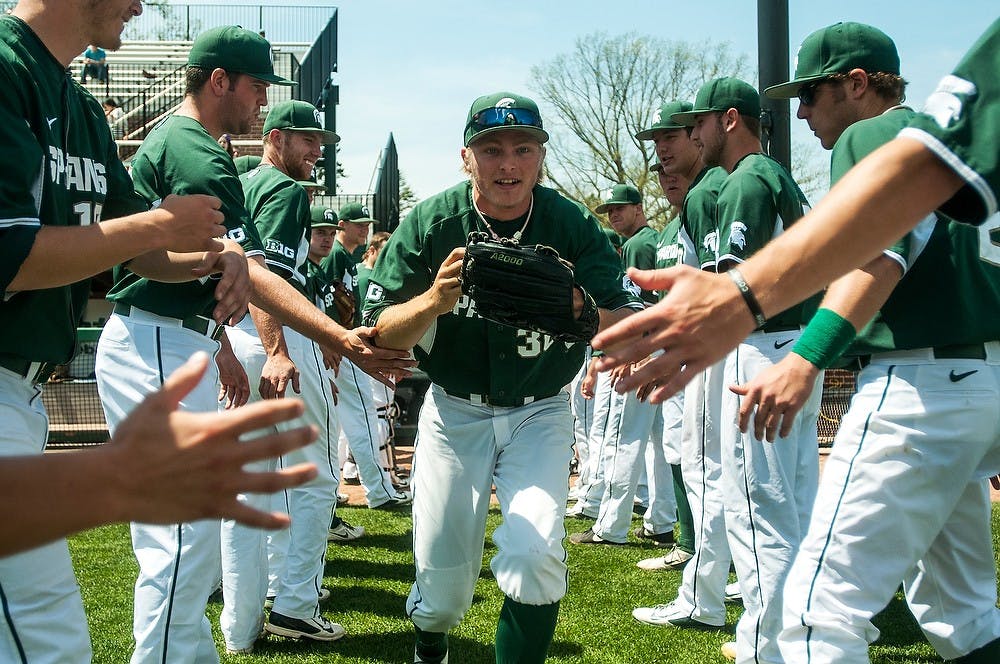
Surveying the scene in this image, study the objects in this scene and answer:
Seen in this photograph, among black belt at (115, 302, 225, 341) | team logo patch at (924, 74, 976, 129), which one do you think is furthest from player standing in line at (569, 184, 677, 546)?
team logo patch at (924, 74, 976, 129)

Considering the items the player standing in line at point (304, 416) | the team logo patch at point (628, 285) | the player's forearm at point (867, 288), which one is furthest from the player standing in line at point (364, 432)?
the player's forearm at point (867, 288)

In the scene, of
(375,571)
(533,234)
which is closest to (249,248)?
(533,234)

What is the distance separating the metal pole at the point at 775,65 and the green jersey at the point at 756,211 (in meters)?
1.98

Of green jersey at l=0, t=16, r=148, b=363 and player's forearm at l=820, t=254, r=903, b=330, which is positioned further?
player's forearm at l=820, t=254, r=903, b=330

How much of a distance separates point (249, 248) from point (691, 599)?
116 inches

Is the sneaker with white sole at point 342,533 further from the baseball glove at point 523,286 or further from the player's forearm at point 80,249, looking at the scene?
the player's forearm at point 80,249

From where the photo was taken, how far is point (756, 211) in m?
4.08

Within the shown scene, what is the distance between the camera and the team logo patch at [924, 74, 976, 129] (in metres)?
1.85

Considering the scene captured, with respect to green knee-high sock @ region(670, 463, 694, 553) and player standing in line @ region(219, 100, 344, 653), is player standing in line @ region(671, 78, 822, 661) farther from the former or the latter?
player standing in line @ region(219, 100, 344, 653)

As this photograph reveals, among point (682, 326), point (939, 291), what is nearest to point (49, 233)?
point (682, 326)

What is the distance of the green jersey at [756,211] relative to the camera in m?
4.06

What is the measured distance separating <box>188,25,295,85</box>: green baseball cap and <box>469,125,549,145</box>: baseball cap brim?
3.42 ft

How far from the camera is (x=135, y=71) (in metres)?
24.9

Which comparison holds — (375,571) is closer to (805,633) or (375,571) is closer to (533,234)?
(533,234)
